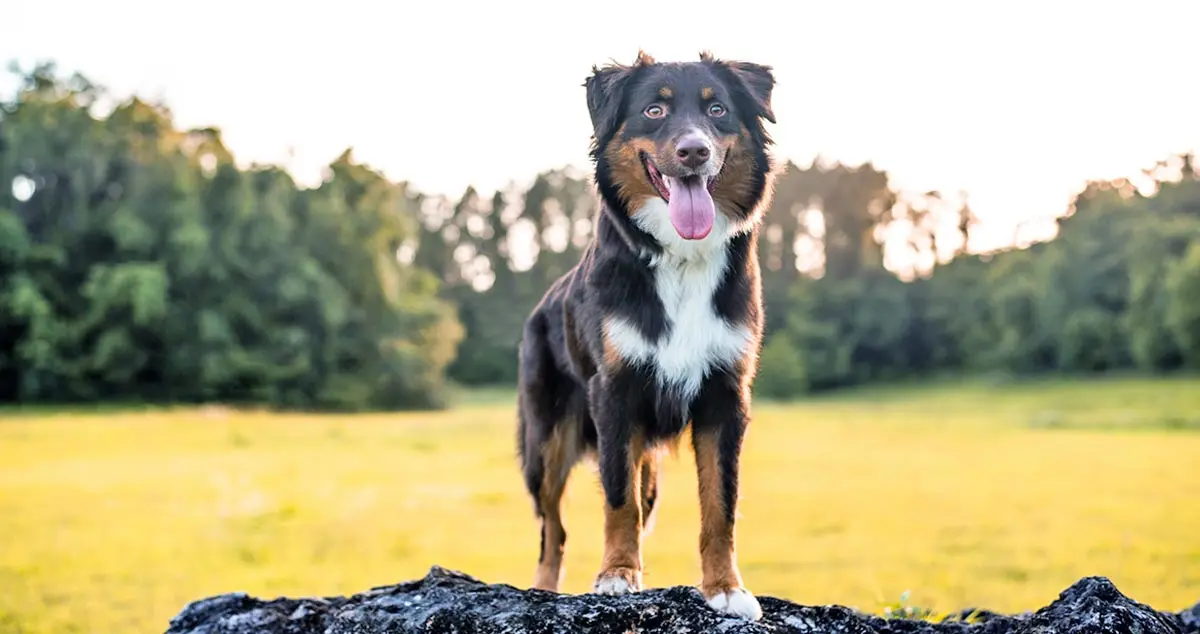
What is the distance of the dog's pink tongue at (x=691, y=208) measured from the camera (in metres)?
4.31

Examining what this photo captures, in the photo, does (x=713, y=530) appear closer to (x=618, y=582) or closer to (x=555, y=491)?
(x=618, y=582)

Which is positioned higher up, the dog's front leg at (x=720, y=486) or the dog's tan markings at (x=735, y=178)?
the dog's tan markings at (x=735, y=178)

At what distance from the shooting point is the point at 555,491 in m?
5.51

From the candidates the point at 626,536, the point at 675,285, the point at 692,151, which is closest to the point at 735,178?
the point at 692,151

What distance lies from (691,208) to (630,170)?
0.37 m

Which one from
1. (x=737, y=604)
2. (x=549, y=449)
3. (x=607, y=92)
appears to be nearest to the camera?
(x=737, y=604)

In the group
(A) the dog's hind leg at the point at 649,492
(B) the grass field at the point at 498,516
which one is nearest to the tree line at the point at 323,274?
(B) the grass field at the point at 498,516

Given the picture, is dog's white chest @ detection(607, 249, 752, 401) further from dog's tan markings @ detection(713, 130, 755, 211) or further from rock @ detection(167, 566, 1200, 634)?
rock @ detection(167, 566, 1200, 634)

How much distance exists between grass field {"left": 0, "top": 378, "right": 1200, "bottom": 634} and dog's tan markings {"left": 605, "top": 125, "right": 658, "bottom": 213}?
4.52 feet

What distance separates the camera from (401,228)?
1960 inches

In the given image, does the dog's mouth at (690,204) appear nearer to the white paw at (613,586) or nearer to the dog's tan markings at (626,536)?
the dog's tan markings at (626,536)

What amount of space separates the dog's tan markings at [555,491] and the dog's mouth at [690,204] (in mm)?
1567

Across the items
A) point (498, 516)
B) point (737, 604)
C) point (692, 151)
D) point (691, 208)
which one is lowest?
point (498, 516)

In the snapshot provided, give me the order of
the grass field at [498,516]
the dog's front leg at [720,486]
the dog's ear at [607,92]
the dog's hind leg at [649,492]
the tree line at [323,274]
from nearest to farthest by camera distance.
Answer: the dog's front leg at [720,486] < the dog's ear at [607,92] < the dog's hind leg at [649,492] < the grass field at [498,516] < the tree line at [323,274]
